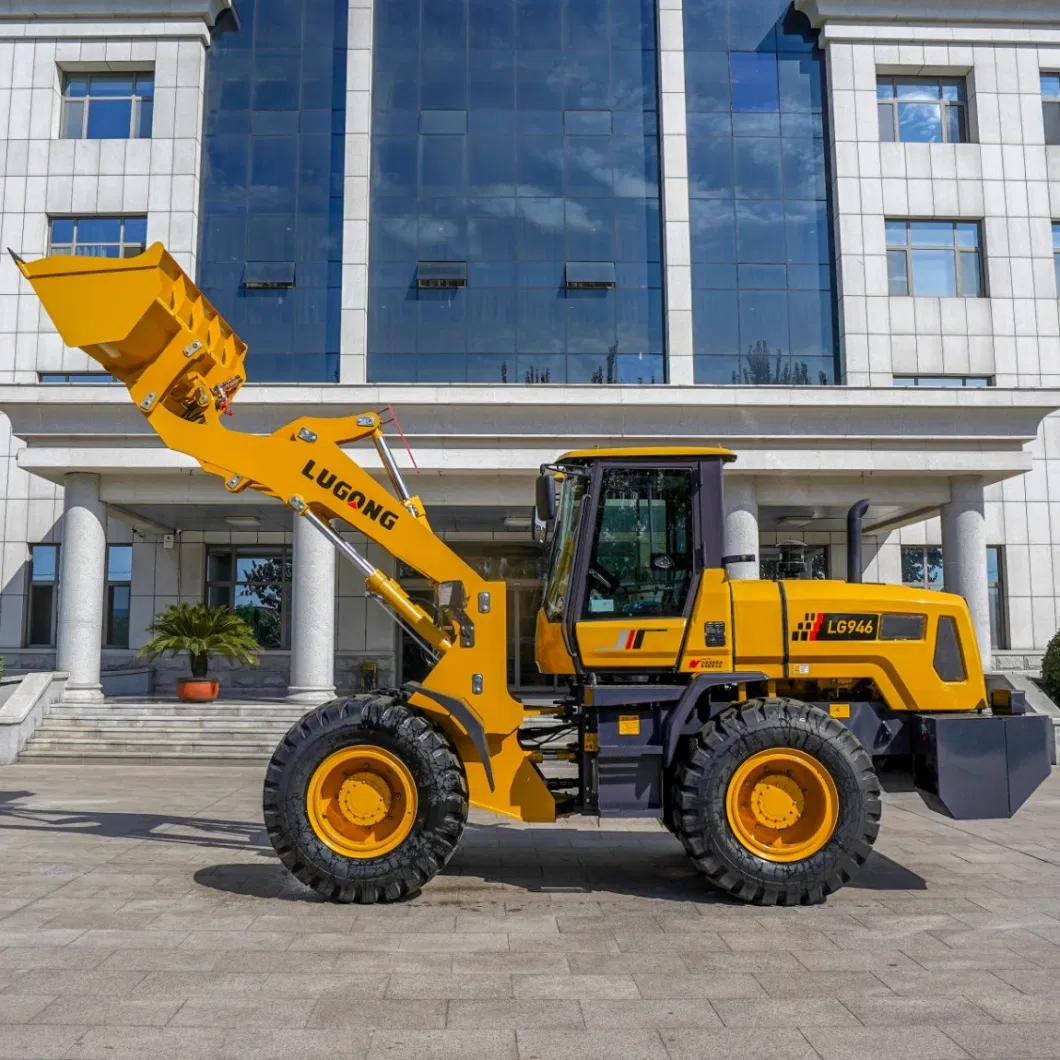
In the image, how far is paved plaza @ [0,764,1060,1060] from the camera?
4691 mm

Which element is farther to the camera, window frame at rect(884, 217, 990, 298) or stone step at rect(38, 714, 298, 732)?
window frame at rect(884, 217, 990, 298)

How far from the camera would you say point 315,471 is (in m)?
8.09

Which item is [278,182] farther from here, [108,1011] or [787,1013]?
[787,1013]

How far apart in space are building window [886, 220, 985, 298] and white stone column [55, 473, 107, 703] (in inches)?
685

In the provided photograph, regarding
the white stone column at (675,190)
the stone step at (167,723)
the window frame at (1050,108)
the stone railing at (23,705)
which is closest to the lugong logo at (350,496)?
the stone step at (167,723)

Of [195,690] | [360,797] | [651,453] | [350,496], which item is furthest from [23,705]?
[651,453]

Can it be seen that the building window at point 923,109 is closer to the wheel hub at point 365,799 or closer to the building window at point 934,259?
the building window at point 934,259

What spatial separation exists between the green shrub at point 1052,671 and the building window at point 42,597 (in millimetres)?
20489

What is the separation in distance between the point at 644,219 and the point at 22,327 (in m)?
14.1

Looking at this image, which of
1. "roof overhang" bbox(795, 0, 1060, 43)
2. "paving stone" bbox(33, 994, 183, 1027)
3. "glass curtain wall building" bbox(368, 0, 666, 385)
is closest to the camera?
"paving stone" bbox(33, 994, 183, 1027)

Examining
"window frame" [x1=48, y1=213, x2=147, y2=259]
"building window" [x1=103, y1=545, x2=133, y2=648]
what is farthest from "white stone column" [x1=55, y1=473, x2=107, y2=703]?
"window frame" [x1=48, y1=213, x2=147, y2=259]

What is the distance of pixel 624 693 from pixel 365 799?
203 cm

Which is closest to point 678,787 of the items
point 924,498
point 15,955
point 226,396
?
point 15,955

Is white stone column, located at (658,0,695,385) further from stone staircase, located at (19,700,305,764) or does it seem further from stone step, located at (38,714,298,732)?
stone staircase, located at (19,700,305,764)
